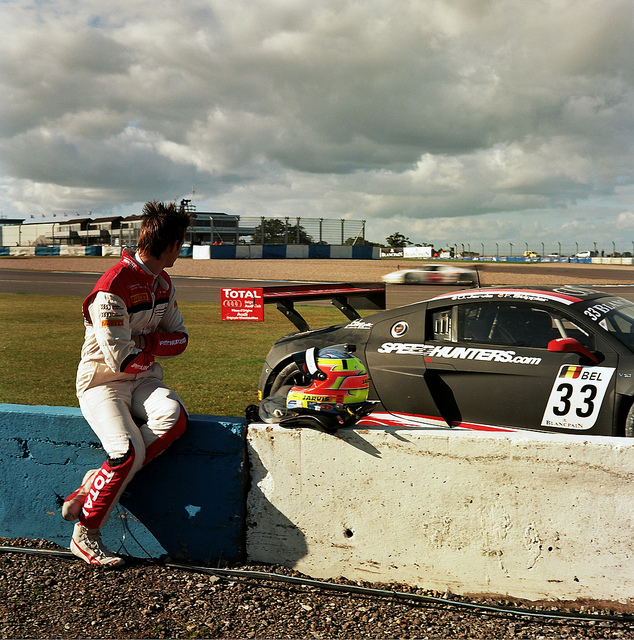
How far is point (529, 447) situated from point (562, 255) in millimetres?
71683

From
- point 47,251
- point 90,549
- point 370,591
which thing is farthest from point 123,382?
point 47,251

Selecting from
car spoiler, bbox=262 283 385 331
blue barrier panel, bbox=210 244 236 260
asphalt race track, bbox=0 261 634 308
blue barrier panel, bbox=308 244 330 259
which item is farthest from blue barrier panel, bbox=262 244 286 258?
car spoiler, bbox=262 283 385 331

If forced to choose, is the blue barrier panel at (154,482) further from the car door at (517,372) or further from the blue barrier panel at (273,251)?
the blue barrier panel at (273,251)

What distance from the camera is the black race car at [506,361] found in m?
4.27

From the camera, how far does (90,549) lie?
9.80ft

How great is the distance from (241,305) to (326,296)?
99cm

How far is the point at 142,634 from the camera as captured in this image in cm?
255

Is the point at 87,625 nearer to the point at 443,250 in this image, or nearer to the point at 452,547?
the point at 452,547

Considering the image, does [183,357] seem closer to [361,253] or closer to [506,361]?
[506,361]

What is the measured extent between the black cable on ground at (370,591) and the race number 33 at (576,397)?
1.73 metres

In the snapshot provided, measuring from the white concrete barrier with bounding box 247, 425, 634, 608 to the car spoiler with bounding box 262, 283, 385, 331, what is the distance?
9.29 ft

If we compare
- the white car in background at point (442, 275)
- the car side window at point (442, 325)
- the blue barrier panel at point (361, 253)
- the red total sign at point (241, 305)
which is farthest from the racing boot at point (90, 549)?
the blue barrier panel at point (361, 253)

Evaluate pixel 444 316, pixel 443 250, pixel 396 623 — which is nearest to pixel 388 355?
pixel 444 316

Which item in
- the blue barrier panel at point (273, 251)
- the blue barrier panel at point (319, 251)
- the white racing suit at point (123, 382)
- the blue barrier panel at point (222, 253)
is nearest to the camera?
the white racing suit at point (123, 382)
